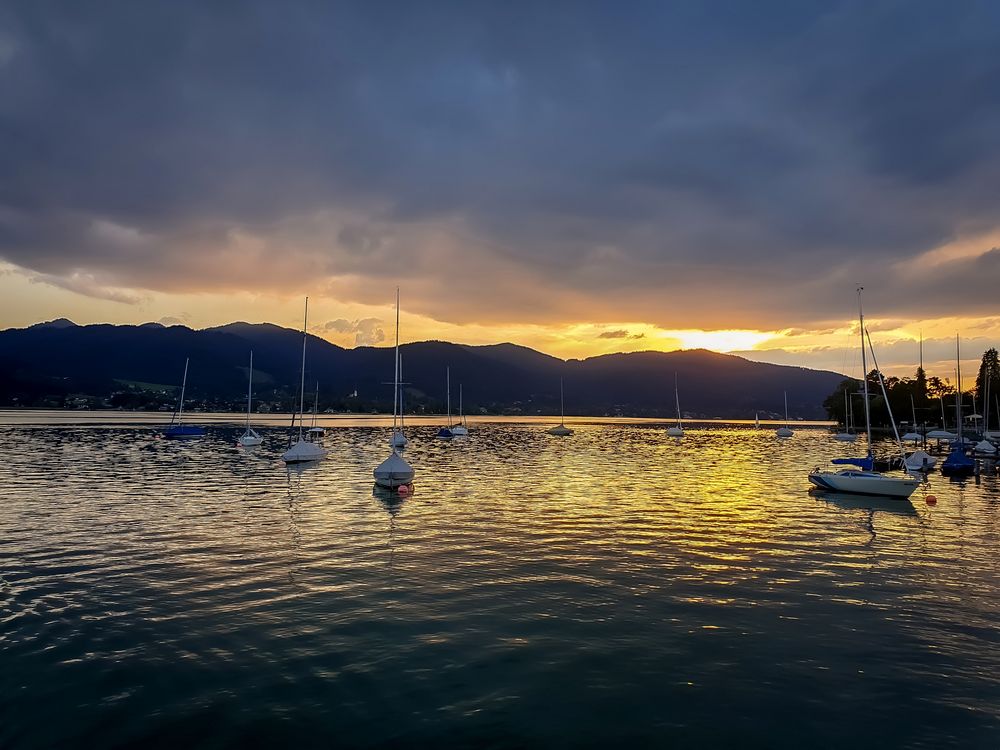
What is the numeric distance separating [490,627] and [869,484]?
146 ft

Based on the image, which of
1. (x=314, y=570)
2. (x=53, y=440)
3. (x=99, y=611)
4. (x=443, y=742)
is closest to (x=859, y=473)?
(x=314, y=570)

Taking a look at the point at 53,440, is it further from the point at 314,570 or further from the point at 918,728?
the point at 918,728

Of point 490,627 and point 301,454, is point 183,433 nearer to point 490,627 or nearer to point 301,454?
point 301,454

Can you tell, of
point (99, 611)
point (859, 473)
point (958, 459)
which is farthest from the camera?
point (958, 459)

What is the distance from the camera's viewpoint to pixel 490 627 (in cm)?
1803

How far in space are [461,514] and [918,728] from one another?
2836 centimetres

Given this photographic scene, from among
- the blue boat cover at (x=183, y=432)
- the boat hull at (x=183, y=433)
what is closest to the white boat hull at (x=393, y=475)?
the boat hull at (x=183, y=433)

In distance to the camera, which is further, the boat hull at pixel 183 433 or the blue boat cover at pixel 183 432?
the blue boat cover at pixel 183 432

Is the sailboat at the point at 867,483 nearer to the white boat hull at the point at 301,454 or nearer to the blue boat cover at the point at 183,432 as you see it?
the white boat hull at the point at 301,454

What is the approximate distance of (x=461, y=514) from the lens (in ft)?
125

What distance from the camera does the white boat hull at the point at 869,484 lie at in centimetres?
4769

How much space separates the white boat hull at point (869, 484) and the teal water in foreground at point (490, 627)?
8.15 meters

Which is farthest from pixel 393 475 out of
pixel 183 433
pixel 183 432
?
pixel 183 432

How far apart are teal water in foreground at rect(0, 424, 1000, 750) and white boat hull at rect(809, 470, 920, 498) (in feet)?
26.7
